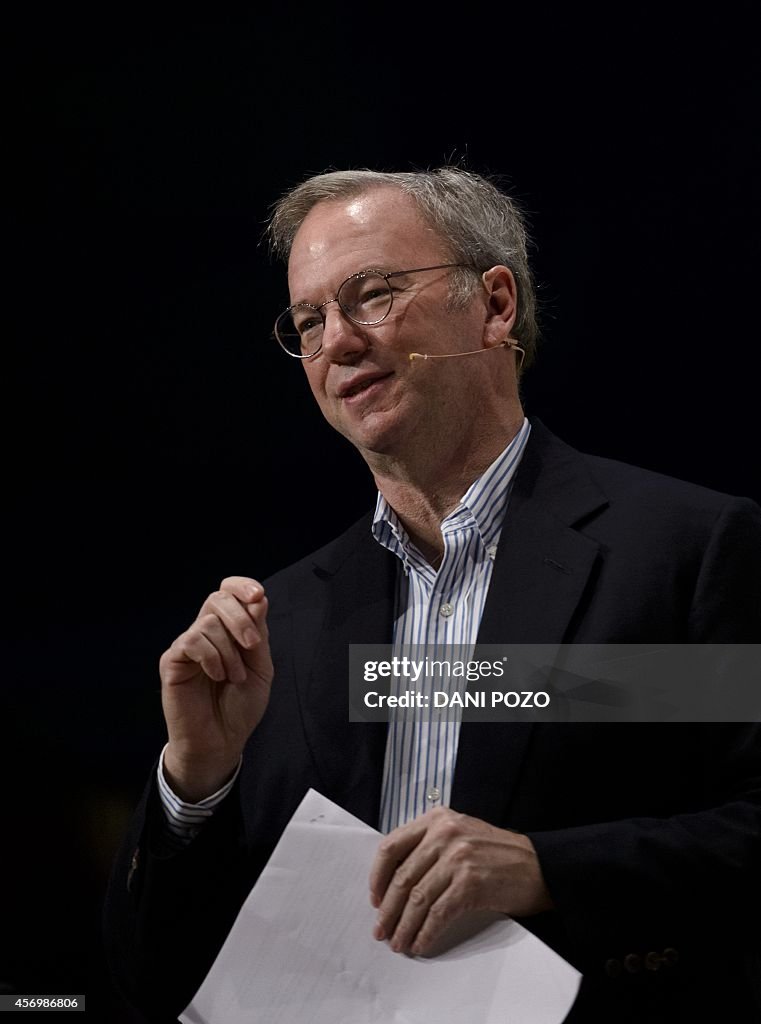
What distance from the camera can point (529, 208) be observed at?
2.32m

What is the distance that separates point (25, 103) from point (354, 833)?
1.93 meters

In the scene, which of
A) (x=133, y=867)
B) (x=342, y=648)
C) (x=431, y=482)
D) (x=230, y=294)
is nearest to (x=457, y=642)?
(x=342, y=648)

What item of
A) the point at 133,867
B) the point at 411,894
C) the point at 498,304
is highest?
the point at 498,304

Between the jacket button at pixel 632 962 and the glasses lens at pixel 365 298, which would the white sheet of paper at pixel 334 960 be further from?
the glasses lens at pixel 365 298

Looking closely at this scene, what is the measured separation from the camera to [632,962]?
4.47ft

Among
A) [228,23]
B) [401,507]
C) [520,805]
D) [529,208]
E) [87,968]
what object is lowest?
[87,968]

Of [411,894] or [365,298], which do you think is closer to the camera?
[411,894]

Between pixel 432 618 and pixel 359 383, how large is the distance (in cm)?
39

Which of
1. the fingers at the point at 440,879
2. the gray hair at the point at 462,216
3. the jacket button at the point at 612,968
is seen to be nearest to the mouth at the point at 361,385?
the gray hair at the point at 462,216

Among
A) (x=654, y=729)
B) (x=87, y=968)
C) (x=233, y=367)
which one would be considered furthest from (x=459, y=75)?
(x=87, y=968)

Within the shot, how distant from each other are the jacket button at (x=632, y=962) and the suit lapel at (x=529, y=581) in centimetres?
22

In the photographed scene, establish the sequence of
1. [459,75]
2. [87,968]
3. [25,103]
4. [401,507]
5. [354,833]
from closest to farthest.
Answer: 1. [354,833]
2. [401,507]
3. [87,968]
4. [459,75]
5. [25,103]

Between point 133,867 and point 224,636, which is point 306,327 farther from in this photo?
point 133,867

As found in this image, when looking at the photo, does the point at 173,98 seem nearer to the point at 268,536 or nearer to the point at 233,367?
the point at 233,367
